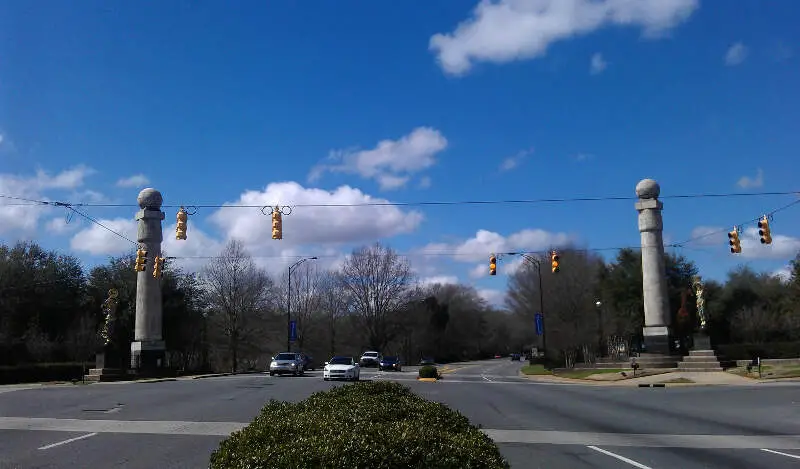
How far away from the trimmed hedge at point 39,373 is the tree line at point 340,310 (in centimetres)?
607

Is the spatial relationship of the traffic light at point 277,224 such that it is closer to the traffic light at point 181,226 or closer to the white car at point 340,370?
the traffic light at point 181,226

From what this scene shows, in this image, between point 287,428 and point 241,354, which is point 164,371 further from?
point 287,428

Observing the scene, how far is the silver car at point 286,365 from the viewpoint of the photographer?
46.6m

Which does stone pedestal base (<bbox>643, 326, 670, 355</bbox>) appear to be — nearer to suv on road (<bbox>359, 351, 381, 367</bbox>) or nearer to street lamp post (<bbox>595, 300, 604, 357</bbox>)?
street lamp post (<bbox>595, 300, 604, 357</bbox>)

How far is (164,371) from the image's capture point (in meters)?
50.2

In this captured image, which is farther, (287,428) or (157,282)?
(157,282)

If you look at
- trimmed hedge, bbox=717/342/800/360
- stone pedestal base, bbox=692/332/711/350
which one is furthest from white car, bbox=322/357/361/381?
trimmed hedge, bbox=717/342/800/360

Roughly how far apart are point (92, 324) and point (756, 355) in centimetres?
5250

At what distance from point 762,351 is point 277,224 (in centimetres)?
4183

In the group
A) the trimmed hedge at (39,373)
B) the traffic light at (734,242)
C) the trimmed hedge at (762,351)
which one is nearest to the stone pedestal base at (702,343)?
the trimmed hedge at (762,351)

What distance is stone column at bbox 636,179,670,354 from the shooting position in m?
47.3

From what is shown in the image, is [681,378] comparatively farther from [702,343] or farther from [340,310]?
[340,310]

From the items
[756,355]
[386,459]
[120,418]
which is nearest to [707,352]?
[756,355]

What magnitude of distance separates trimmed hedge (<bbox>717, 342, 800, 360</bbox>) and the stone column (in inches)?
327
